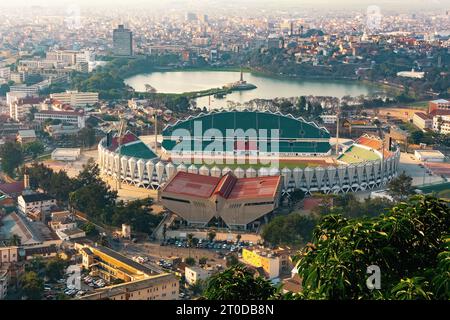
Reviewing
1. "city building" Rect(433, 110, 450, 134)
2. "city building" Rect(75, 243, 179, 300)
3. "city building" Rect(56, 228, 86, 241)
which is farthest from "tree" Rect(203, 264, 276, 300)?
"city building" Rect(433, 110, 450, 134)

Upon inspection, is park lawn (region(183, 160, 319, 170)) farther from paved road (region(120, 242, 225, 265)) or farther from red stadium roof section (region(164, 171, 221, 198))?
paved road (region(120, 242, 225, 265))

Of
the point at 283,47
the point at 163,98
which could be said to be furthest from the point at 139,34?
the point at 163,98

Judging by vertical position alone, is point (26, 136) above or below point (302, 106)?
below

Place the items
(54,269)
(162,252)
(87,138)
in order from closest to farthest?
(54,269) < (162,252) < (87,138)

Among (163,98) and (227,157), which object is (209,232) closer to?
(227,157)

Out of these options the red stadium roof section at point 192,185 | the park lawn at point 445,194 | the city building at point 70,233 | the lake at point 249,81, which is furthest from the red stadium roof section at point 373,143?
the lake at point 249,81

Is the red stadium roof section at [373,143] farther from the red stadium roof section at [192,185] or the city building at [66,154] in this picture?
the city building at [66,154]

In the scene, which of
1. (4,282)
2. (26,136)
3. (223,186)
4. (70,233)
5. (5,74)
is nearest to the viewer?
(4,282)

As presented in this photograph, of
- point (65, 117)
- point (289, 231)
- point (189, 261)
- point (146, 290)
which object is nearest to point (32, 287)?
point (146, 290)

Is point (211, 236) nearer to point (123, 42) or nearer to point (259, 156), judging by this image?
point (259, 156)
